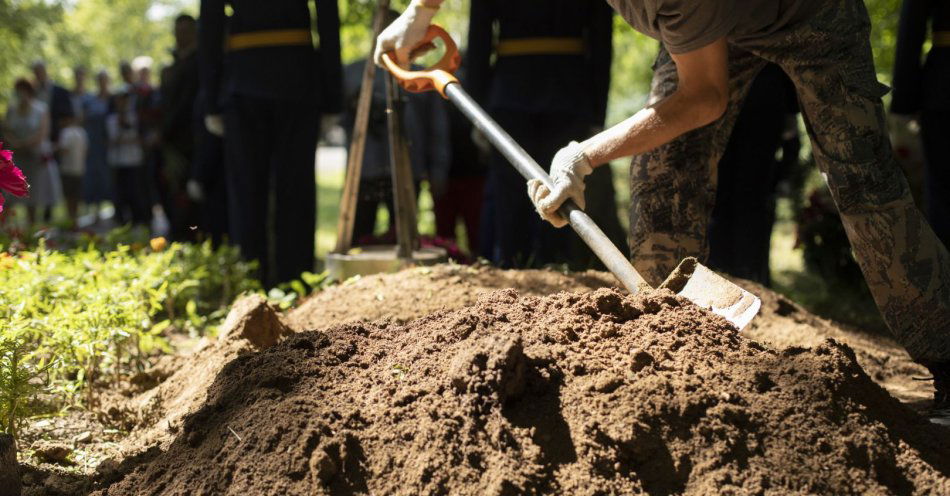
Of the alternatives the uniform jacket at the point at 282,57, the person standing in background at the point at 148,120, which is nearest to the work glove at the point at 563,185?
the uniform jacket at the point at 282,57

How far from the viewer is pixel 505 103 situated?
20.7 ft

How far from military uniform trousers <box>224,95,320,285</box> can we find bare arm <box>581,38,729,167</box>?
10.5 feet

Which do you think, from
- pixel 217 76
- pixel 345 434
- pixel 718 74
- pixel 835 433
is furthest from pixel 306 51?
pixel 835 433

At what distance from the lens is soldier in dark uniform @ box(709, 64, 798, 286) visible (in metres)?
6.54

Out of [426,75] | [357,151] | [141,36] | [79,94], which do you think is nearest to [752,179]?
[357,151]

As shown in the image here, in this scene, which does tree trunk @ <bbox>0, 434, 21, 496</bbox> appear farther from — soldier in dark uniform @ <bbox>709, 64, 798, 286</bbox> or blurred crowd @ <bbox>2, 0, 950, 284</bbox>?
soldier in dark uniform @ <bbox>709, 64, 798, 286</bbox>

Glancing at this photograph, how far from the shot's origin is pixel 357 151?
5297mm

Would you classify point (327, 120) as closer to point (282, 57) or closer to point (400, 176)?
point (282, 57)

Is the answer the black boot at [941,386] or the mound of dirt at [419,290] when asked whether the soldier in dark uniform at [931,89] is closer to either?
the mound of dirt at [419,290]

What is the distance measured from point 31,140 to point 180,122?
4.96 metres

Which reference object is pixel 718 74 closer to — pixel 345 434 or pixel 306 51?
pixel 345 434

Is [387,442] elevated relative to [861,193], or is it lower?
lower

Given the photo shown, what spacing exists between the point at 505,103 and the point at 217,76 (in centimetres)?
189

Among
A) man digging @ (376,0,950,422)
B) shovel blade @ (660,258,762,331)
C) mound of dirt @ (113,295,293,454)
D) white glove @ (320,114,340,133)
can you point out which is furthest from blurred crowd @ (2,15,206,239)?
shovel blade @ (660,258,762,331)
